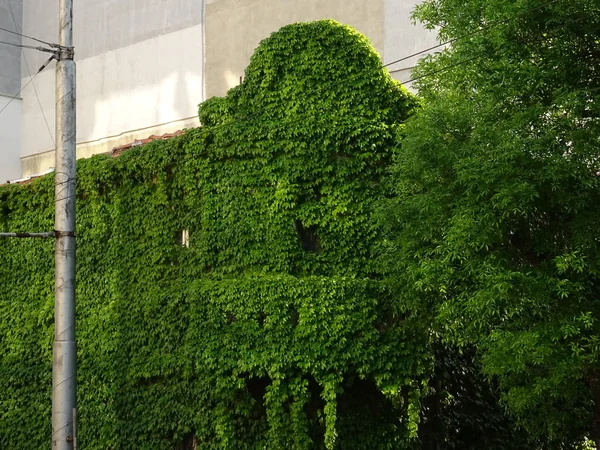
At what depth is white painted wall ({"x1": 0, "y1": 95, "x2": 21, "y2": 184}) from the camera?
40031 mm

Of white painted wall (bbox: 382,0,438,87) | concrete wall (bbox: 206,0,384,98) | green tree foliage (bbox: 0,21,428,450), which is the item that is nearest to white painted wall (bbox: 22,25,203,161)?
concrete wall (bbox: 206,0,384,98)

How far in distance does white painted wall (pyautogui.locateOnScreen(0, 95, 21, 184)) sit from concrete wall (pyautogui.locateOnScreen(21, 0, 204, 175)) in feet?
3.27

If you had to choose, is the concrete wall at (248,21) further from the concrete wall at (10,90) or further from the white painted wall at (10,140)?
the white painted wall at (10,140)

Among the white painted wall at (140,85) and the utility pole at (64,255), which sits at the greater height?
the white painted wall at (140,85)

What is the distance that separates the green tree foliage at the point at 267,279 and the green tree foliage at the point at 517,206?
4.74ft

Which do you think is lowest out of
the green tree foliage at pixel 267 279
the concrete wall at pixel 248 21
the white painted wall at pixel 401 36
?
the green tree foliage at pixel 267 279

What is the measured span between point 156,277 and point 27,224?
559 centimetres

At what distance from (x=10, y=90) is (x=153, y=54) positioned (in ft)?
28.8

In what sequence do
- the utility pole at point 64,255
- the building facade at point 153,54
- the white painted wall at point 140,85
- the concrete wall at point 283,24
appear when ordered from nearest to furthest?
the utility pole at point 64,255, the concrete wall at point 283,24, the building facade at point 153,54, the white painted wall at point 140,85

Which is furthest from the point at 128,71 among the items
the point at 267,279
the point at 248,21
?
the point at 267,279

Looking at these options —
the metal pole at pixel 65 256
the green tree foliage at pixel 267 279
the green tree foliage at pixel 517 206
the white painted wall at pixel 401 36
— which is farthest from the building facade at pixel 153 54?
the metal pole at pixel 65 256

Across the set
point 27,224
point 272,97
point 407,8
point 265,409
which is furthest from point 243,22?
point 265,409

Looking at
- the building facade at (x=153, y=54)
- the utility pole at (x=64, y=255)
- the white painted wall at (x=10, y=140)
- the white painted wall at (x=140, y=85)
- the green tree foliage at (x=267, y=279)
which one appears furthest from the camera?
the white painted wall at (x=10, y=140)

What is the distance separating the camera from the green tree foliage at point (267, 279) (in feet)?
54.1
